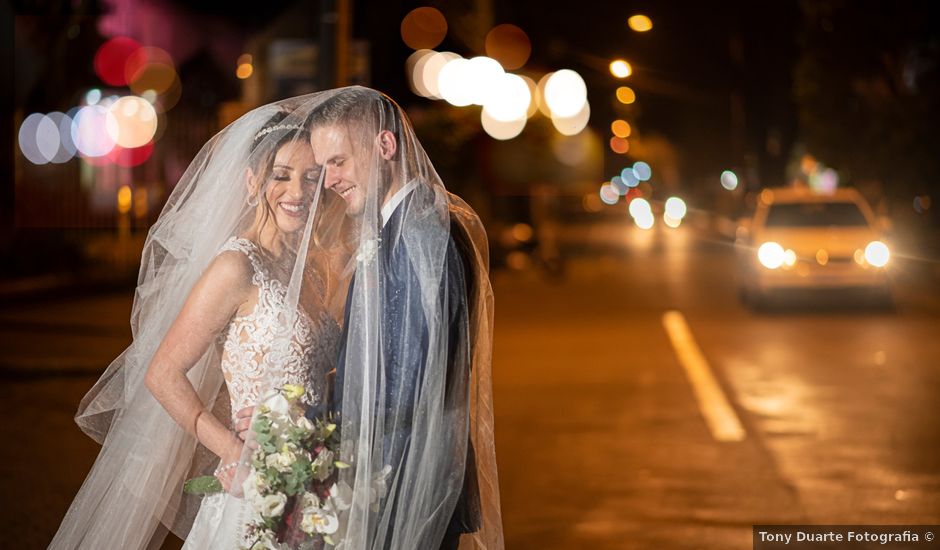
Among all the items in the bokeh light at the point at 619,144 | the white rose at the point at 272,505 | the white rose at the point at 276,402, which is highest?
the bokeh light at the point at 619,144

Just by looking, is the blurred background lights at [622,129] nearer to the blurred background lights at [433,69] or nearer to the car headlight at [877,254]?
the blurred background lights at [433,69]

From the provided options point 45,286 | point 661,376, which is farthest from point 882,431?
point 45,286

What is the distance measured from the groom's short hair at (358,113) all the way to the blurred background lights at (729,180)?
68980 mm

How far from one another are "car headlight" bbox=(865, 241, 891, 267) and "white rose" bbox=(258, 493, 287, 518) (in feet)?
Answer: 56.2

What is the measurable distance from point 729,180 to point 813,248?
6076cm

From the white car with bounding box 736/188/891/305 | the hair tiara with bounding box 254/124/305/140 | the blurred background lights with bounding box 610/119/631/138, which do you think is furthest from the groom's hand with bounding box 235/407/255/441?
the blurred background lights with bounding box 610/119/631/138

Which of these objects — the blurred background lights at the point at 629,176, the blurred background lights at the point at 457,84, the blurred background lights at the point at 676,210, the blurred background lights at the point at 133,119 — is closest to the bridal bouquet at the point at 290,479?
the blurred background lights at the point at 457,84

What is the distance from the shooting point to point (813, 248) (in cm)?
2031

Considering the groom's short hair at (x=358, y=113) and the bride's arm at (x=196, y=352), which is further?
the groom's short hair at (x=358, y=113)

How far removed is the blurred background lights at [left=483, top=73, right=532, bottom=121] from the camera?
31.6 metres

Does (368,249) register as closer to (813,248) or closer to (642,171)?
(813,248)

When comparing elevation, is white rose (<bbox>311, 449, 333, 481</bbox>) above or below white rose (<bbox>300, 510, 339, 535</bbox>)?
above

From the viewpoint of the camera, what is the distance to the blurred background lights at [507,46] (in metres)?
34.8

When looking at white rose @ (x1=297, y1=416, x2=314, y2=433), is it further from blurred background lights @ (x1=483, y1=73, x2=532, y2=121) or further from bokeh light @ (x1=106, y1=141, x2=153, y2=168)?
bokeh light @ (x1=106, y1=141, x2=153, y2=168)
